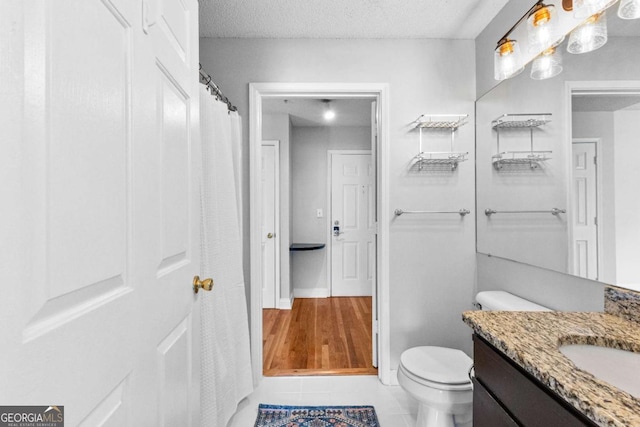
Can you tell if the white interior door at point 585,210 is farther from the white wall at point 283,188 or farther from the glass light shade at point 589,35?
the white wall at point 283,188

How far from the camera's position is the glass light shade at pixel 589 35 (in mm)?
1157

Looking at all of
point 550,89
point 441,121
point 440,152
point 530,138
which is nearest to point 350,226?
point 440,152

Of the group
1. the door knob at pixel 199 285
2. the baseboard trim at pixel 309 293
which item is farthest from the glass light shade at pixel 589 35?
the baseboard trim at pixel 309 293

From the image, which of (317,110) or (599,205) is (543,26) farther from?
(317,110)

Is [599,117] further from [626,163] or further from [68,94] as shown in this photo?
[68,94]

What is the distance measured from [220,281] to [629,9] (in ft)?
6.57

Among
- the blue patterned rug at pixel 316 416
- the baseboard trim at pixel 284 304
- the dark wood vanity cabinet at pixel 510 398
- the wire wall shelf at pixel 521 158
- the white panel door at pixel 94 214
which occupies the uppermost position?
the wire wall shelf at pixel 521 158

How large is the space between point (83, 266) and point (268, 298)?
3323 mm

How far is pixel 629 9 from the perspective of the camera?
1054 millimetres

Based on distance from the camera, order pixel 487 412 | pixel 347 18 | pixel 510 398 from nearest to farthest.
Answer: pixel 510 398
pixel 487 412
pixel 347 18

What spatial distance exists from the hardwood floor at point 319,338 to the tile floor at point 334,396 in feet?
0.27

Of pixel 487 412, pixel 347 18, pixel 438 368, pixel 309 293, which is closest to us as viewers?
pixel 487 412

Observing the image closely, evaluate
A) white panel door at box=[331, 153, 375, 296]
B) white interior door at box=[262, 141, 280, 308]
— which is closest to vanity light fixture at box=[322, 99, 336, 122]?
white panel door at box=[331, 153, 375, 296]

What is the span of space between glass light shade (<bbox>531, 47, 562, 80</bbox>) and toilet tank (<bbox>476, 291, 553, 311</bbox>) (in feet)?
3.70
